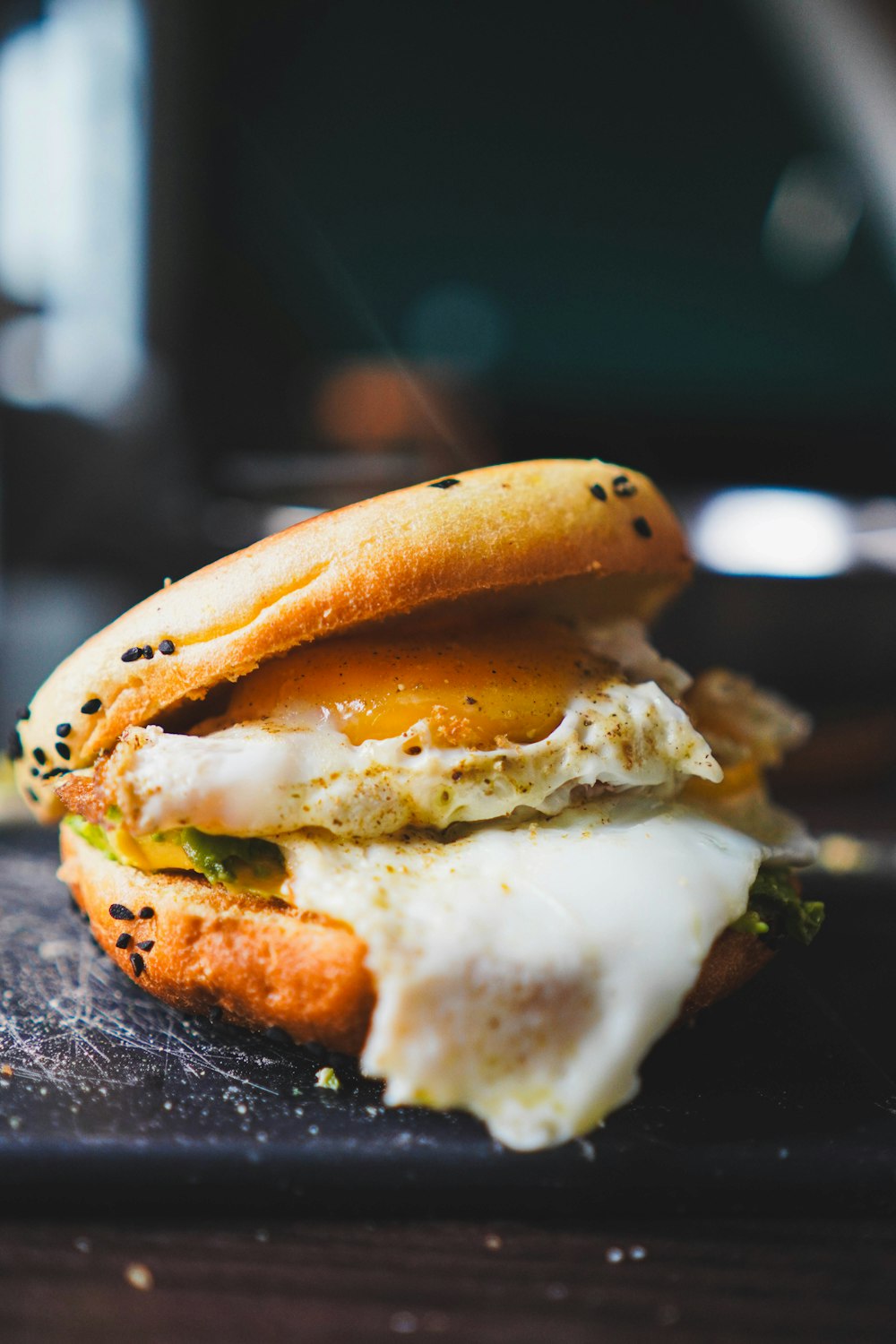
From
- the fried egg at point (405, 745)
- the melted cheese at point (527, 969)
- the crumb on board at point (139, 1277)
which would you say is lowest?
the crumb on board at point (139, 1277)

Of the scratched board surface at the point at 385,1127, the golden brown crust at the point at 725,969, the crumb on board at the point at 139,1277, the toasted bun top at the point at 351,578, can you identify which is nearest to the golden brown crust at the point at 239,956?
the scratched board surface at the point at 385,1127

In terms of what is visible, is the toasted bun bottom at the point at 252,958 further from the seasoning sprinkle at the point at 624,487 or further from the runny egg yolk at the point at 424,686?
the seasoning sprinkle at the point at 624,487

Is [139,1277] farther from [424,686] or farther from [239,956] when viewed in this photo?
[424,686]

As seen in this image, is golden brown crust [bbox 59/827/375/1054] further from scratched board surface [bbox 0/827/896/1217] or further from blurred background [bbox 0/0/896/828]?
blurred background [bbox 0/0/896/828]

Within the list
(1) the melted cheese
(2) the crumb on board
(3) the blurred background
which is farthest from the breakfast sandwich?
(3) the blurred background

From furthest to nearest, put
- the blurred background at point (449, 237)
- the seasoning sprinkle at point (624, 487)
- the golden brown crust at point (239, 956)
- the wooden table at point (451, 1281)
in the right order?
the blurred background at point (449, 237) < the seasoning sprinkle at point (624, 487) < the golden brown crust at point (239, 956) < the wooden table at point (451, 1281)

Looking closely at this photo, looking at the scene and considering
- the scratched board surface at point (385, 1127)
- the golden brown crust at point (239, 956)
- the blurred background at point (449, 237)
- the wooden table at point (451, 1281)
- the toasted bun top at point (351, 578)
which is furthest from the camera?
the blurred background at point (449, 237)

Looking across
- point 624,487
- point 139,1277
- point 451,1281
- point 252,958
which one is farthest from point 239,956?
point 624,487

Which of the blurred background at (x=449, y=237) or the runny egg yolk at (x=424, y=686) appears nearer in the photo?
the runny egg yolk at (x=424, y=686)
